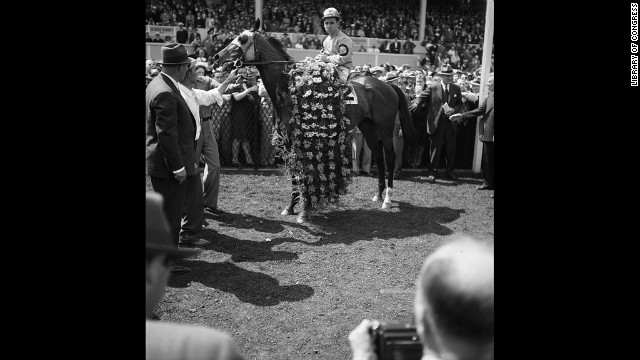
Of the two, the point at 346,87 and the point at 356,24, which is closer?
the point at 346,87

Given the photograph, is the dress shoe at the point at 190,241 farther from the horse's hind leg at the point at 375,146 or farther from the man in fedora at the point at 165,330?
the man in fedora at the point at 165,330

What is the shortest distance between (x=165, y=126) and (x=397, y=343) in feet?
10.6

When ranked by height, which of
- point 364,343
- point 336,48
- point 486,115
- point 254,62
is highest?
point 336,48

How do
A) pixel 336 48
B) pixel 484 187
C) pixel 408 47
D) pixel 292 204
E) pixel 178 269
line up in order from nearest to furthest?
pixel 178 269
pixel 292 204
pixel 336 48
pixel 484 187
pixel 408 47

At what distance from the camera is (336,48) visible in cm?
773

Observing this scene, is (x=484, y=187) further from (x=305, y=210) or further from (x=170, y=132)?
(x=170, y=132)

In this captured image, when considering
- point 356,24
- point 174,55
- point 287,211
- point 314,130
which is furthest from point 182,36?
point 174,55

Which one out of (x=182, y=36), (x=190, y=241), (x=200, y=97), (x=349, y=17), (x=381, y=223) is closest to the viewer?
(x=190, y=241)

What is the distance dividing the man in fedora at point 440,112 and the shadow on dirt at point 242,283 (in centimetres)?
569

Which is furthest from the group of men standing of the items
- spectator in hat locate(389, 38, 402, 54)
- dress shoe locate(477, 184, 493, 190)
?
spectator in hat locate(389, 38, 402, 54)

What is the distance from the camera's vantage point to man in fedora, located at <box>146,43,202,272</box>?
4324mm

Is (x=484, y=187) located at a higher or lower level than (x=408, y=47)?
lower

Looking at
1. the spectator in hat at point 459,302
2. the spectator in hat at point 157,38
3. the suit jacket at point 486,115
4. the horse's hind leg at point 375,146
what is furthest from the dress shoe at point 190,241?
the spectator in hat at point 157,38
